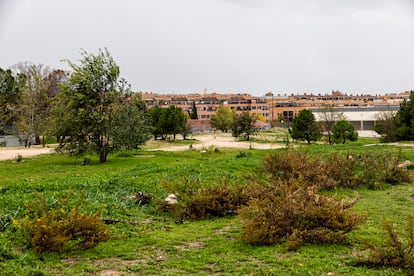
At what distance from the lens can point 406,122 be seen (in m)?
→ 35.6

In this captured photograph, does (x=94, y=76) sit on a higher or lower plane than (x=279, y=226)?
higher

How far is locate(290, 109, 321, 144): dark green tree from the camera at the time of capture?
1731 inches

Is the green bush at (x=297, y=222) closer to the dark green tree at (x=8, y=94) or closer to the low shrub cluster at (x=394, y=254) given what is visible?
the low shrub cluster at (x=394, y=254)

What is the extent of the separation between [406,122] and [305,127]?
34.5 feet

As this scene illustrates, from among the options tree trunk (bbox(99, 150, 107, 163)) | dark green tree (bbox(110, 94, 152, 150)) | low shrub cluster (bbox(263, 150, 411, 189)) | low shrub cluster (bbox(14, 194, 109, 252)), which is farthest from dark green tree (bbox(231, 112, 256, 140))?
low shrub cluster (bbox(14, 194, 109, 252))

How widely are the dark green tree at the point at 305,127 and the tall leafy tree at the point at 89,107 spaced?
2405 cm

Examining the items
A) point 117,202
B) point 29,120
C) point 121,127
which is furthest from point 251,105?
point 117,202

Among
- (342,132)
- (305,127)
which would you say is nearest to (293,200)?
Result: (305,127)

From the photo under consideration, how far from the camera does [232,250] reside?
22.3 feet

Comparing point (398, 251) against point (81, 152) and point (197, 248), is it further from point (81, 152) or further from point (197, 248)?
point (81, 152)

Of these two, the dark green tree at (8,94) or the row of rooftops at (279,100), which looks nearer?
the dark green tree at (8,94)

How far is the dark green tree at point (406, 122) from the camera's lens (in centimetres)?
3450

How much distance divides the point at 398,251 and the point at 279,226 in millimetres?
1897

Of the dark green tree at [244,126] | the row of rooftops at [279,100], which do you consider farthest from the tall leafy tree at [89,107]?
the row of rooftops at [279,100]
